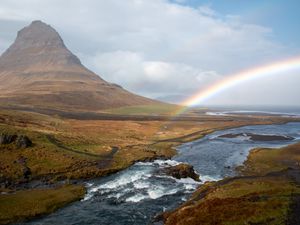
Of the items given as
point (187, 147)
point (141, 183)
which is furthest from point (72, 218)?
point (187, 147)

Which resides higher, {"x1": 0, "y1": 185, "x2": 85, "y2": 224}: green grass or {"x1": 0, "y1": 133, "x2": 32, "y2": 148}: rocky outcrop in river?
{"x1": 0, "y1": 133, "x2": 32, "y2": 148}: rocky outcrop in river

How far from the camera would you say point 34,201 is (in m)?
56.5

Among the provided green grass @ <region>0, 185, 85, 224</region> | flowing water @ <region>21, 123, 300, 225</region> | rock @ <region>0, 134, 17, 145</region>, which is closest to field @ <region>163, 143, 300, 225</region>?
flowing water @ <region>21, 123, 300, 225</region>

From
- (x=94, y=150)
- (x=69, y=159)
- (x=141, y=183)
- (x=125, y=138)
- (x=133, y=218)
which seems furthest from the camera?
(x=125, y=138)

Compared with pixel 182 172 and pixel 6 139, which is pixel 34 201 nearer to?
pixel 182 172

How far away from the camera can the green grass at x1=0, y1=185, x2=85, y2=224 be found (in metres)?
51.0

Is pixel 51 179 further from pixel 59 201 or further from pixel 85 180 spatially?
pixel 59 201

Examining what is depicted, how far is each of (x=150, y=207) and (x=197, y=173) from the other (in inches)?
1060

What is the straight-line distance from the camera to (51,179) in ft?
236

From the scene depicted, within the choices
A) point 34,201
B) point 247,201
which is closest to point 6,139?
point 34,201

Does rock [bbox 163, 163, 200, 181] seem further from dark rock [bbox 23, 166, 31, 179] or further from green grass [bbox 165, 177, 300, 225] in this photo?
dark rock [bbox 23, 166, 31, 179]

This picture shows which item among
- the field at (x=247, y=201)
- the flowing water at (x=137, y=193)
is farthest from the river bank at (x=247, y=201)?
the flowing water at (x=137, y=193)

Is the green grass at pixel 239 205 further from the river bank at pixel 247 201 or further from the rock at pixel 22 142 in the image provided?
the rock at pixel 22 142

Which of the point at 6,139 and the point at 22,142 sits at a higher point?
the point at 6,139
